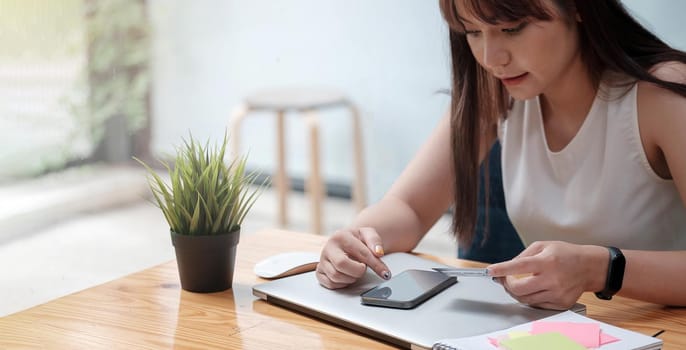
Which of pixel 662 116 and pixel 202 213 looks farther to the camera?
pixel 662 116

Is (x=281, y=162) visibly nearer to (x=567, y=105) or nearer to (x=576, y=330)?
(x=567, y=105)

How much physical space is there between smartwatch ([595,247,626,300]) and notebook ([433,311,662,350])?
15 cm

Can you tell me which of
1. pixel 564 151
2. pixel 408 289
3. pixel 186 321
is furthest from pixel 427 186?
pixel 186 321

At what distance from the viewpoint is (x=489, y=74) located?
58.6 inches

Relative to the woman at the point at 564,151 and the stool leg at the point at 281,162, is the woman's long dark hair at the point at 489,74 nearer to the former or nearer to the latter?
the woman at the point at 564,151

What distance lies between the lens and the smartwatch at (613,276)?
113 cm

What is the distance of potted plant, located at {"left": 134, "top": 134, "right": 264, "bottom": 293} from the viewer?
1.18m

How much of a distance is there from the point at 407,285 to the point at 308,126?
217 cm

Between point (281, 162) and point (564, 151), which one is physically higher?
point (564, 151)

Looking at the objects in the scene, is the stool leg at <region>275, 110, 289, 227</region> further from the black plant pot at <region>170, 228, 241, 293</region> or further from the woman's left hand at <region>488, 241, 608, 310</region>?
the woman's left hand at <region>488, 241, 608, 310</region>

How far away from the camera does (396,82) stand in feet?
11.8

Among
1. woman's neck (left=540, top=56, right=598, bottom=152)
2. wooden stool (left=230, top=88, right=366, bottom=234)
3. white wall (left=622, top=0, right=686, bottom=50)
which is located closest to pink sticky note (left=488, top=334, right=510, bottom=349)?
woman's neck (left=540, top=56, right=598, bottom=152)

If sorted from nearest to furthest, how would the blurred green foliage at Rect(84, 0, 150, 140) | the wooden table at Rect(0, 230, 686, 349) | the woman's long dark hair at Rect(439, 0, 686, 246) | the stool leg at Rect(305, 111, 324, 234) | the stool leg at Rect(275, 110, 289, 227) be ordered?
1. the wooden table at Rect(0, 230, 686, 349)
2. the woman's long dark hair at Rect(439, 0, 686, 246)
3. the stool leg at Rect(305, 111, 324, 234)
4. the stool leg at Rect(275, 110, 289, 227)
5. the blurred green foliage at Rect(84, 0, 150, 140)

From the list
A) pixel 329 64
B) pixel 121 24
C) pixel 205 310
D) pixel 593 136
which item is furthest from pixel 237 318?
pixel 121 24
